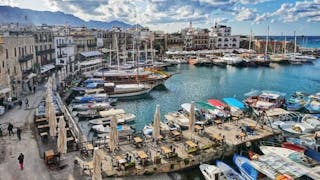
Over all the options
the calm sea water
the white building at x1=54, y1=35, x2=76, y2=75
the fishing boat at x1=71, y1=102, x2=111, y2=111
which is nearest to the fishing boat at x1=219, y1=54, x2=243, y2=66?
the calm sea water

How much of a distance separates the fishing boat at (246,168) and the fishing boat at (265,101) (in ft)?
68.4

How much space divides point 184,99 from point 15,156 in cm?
3686

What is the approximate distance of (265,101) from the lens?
48656 mm

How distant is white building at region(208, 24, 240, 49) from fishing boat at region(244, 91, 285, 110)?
99053 millimetres

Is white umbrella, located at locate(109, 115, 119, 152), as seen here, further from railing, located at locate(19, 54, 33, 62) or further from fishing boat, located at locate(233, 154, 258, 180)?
railing, located at locate(19, 54, 33, 62)

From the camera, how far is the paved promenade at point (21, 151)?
68.2ft

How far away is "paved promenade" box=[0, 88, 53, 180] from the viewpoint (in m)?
20.8

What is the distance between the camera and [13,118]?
3316 centimetres

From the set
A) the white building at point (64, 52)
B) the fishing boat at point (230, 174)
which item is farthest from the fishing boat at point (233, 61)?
the fishing boat at point (230, 174)

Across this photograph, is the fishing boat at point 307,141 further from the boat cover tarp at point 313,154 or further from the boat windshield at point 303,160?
the boat windshield at point 303,160

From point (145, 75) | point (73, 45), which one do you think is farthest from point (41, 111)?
point (73, 45)

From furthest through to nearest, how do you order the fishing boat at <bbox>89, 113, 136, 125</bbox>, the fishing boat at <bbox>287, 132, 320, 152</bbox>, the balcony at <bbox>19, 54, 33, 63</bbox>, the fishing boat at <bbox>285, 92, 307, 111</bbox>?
1. the fishing boat at <bbox>285, 92, 307, 111</bbox>
2. the balcony at <bbox>19, 54, 33, 63</bbox>
3. the fishing boat at <bbox>89, 113, 136, 125</bbox>
4. the fishing boat at <bbox>287, 132, 320, 152</bbox>

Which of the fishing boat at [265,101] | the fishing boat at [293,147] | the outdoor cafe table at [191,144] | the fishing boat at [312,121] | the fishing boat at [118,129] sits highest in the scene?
the fishing boat at [265,101]

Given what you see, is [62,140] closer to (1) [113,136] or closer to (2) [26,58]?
(1) [113,136]
